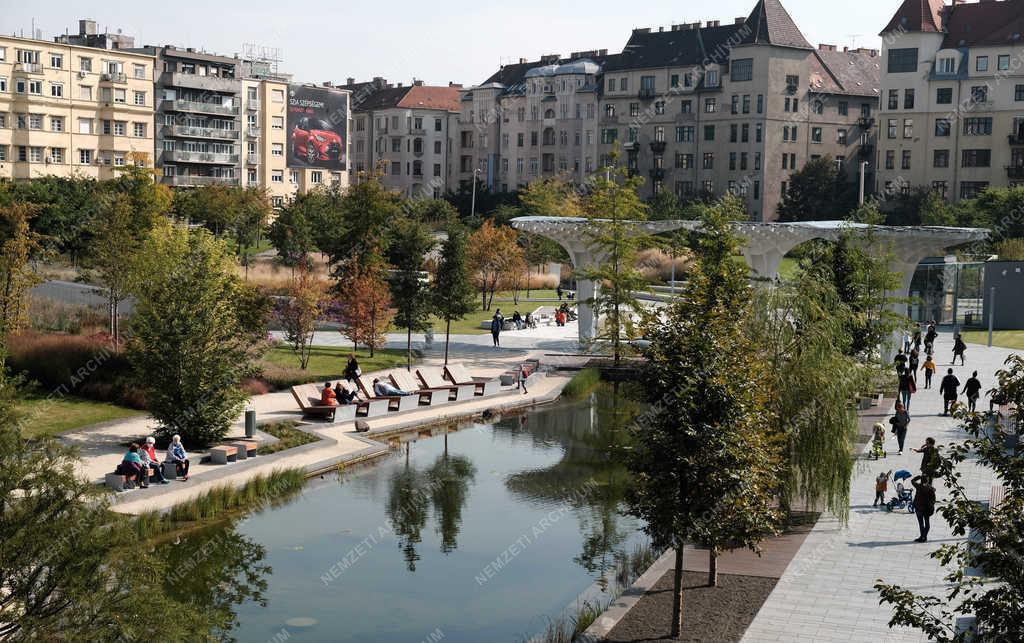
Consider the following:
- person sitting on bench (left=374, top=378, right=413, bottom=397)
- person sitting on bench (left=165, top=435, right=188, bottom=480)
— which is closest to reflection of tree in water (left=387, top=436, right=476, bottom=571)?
person sitting on bench (left=165, top=435, right=188, bottom=480)

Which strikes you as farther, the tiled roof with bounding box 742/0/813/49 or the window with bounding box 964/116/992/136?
the tiled roof with bounding box 742/0/813/49

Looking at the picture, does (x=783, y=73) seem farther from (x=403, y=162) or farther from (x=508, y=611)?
(x=508, y=611)

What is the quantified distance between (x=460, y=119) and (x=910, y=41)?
169 feet

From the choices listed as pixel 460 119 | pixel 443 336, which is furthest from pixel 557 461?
pixel 460 119

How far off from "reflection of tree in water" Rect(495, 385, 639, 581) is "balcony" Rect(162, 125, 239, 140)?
69821mm

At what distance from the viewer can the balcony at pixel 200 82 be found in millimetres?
96750

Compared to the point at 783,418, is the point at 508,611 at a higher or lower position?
lower

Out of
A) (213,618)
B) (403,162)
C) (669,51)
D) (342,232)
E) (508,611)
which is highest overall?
(669,51)

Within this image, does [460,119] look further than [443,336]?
Yes

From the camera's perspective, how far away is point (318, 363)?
3897cm

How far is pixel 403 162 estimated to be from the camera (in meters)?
127

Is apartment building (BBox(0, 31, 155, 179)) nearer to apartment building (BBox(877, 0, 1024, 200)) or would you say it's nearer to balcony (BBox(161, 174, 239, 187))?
balcony (BBox(161, 174, 239, 187))

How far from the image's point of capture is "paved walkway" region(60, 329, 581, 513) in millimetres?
22750

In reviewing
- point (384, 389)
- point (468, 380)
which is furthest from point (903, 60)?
point (384, 389)
